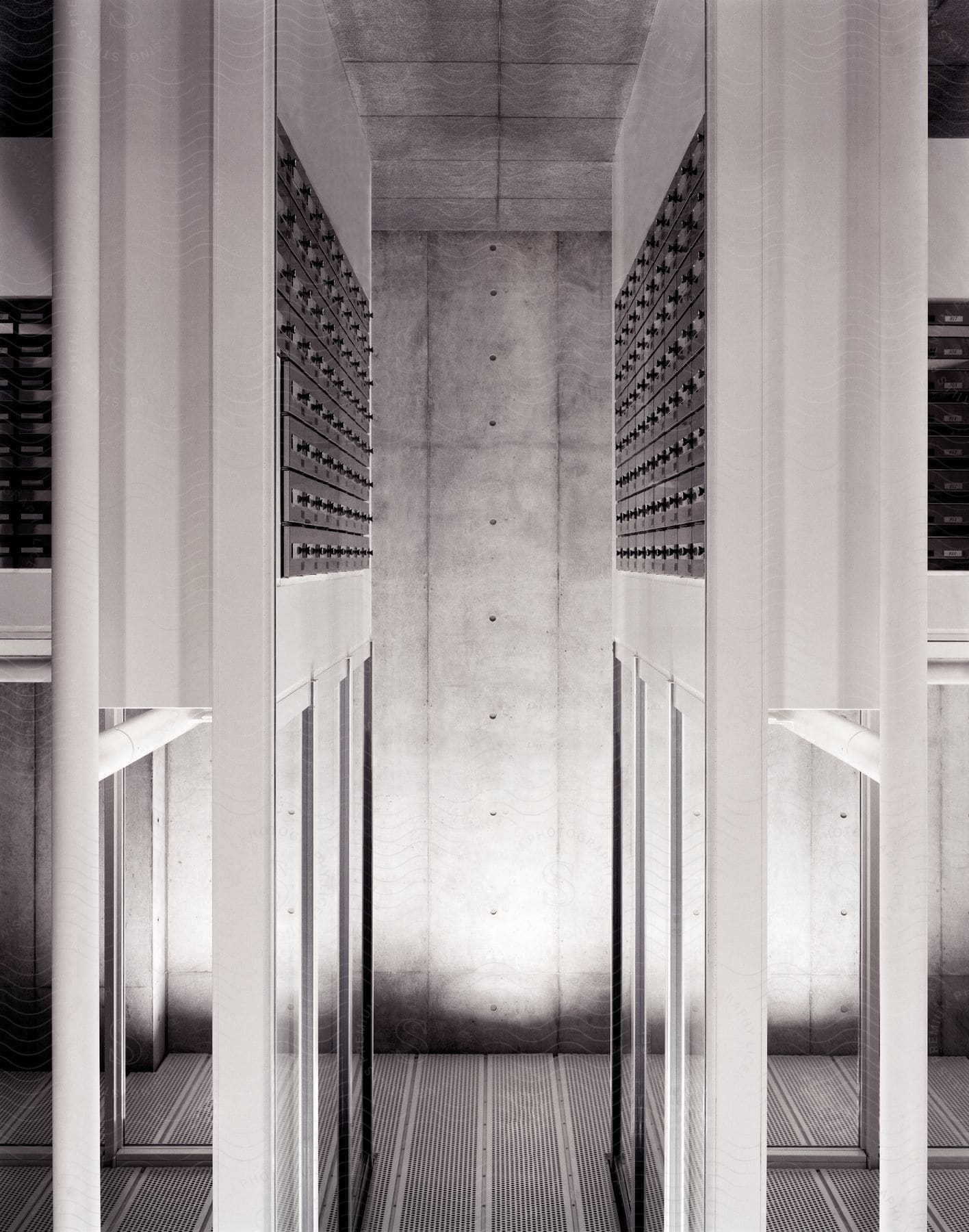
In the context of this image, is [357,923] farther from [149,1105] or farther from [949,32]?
[949,32]

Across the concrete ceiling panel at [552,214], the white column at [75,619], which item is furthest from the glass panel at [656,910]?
the concrete ceiling panel at [552,214]

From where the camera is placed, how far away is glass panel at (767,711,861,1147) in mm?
4000

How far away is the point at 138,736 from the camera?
74.5 inches

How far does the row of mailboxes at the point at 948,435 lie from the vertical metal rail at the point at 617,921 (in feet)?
4.14

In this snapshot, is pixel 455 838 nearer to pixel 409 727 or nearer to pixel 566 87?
pixel 409 727

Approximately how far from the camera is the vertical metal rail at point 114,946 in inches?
125

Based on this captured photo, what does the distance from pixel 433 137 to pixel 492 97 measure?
Answer: 1.10 ft

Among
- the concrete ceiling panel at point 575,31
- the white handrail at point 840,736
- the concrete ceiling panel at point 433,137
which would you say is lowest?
the white handrail at point 840,736

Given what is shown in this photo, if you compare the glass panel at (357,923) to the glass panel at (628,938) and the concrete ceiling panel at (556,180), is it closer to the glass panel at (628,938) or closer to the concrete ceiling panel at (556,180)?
the glass panel at (628,938)

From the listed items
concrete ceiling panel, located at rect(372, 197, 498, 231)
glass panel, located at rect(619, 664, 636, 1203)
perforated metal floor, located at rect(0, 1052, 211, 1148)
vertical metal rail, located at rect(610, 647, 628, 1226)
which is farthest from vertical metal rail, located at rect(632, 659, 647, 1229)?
concrete ceiling panel, located at rect(372, 197, 498, 231)

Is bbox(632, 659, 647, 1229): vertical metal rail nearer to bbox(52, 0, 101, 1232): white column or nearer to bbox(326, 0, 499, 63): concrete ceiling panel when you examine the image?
bbox(52, 0, 101, 1232): white column

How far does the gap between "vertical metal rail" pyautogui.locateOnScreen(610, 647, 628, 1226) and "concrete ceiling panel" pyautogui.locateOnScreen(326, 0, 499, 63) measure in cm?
178

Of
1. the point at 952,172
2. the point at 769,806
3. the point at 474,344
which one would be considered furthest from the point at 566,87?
the point at 769,806

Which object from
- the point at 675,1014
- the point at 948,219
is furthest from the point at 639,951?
the point at 948,219
